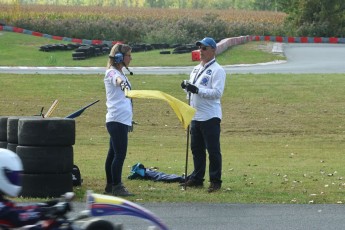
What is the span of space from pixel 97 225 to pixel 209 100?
17.4 feet

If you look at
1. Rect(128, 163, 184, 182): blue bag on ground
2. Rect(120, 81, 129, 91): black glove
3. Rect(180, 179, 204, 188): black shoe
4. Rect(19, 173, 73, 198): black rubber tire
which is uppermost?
Rect(120, 81, 129, 91): black glove

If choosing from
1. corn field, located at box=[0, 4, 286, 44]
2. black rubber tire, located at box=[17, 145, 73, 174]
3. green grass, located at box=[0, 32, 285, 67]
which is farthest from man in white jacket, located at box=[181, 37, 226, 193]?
corn field, located at box=[0, 4, 286, 44]

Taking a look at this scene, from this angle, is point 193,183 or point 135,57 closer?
point 193,183

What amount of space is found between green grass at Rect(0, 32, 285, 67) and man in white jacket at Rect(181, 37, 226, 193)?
2324cm

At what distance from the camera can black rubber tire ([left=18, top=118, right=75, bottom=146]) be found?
10.6 metres

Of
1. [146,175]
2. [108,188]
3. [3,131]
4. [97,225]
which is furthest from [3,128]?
Answer: [97,225]

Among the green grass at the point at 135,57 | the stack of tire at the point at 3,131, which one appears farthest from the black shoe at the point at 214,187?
the green grass at the point at 135,57

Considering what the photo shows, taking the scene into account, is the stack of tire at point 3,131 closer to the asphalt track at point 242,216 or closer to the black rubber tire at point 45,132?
the black rubber tire at point 45,132

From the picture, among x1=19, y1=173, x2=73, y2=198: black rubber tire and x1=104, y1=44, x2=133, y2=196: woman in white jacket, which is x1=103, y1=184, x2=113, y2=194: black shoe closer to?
x1=104, y1=44, x2=133, y2=196: woman in white jacket

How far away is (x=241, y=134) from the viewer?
2100 centimetres

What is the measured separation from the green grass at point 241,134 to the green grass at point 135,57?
22.5 feet

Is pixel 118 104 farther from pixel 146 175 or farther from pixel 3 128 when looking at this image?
pixel 146 175

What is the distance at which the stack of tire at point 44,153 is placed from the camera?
34.7ft

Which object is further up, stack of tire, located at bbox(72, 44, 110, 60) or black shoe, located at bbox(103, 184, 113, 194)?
black shoe, located at bbox(103, 184, 113, 194)
